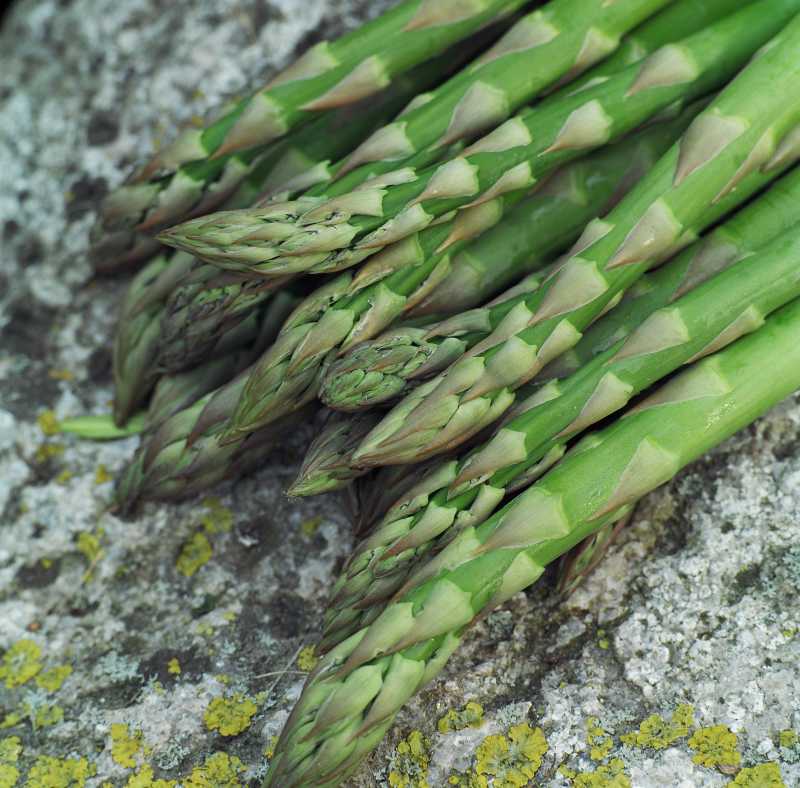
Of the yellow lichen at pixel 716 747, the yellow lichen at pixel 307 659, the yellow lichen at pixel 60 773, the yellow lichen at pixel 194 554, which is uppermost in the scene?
the yellow lichen at pixel 194 554

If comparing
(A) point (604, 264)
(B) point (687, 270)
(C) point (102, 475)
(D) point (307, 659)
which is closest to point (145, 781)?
(D) point (307, 659)

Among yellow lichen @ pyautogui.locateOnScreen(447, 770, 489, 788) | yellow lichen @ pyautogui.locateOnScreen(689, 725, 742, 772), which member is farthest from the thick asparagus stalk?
yellow lichen @ pyautogui.locateOnScreen(689, 725, 742, 772)

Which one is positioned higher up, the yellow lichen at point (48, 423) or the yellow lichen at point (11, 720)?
the yellow lichen at point (48, 423)

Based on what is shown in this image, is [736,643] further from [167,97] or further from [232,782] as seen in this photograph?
[167,97]

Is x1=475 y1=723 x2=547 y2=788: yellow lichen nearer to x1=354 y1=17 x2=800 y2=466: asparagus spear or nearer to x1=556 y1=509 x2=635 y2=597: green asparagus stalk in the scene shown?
x1=556 y1=509 x2=635 y2=597: green asparagus stalk

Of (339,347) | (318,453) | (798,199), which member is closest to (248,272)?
(339,347)

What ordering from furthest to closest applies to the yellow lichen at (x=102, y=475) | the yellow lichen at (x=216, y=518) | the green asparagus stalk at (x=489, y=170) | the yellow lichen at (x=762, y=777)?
1. the yellow lichen at (x=102, y=475)
2. the yellow lichen at (x=216, y=518)
3. the green asparagus stalk at (x=489, y=170)
4. the yellow lichen at (x=762, y=777)

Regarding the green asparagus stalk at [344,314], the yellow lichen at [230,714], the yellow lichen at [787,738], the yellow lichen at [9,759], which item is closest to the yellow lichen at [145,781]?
the yellow lichen at [230,714]

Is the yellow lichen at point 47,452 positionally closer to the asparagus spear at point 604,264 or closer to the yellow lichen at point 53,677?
the yellow lichen at point 53,677

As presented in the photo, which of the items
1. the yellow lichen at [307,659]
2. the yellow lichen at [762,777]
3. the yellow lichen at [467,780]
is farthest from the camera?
the yellow lichen at [307,659]
